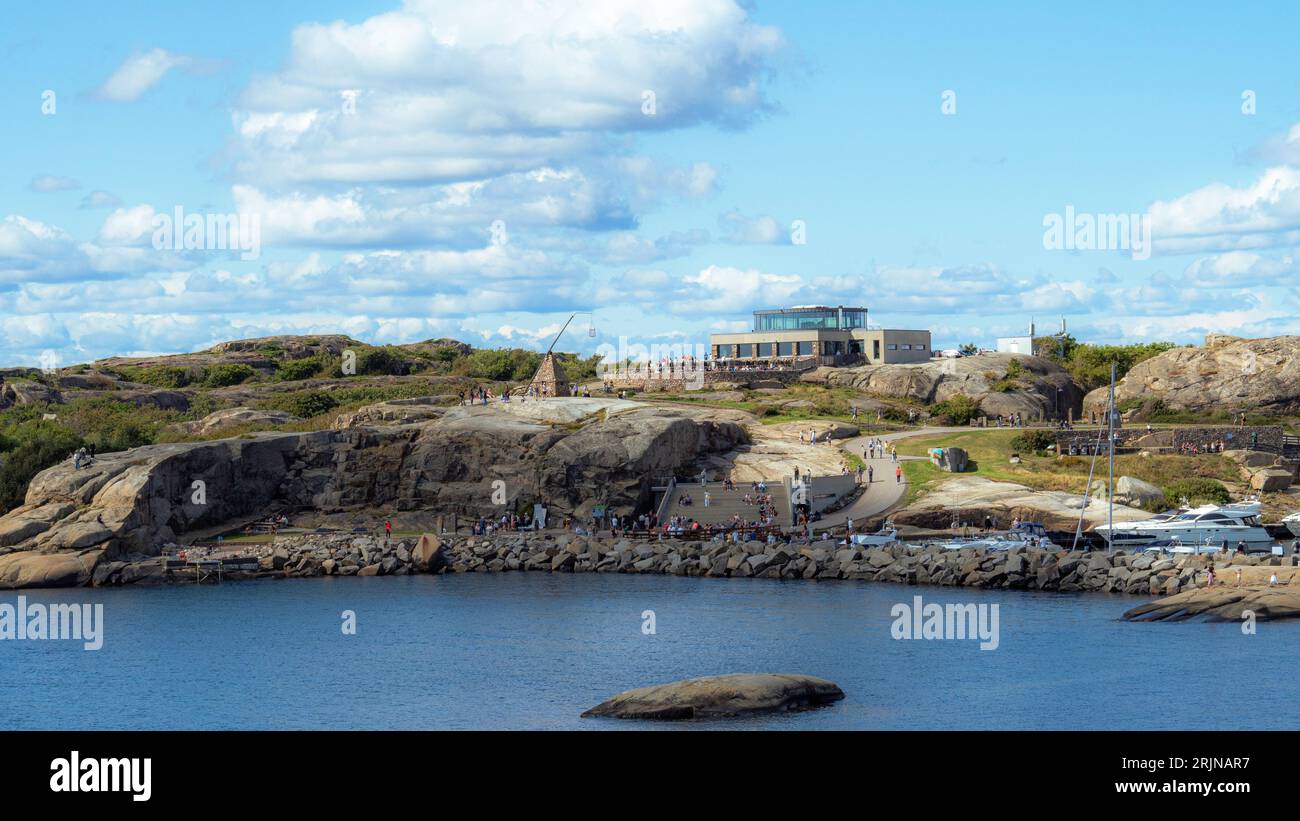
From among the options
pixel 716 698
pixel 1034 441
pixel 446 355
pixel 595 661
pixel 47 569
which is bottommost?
pixel 595 661

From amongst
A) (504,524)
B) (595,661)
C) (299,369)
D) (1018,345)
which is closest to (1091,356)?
(1018,345)

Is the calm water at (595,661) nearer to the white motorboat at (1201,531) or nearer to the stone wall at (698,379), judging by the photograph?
the white motorboat at (1201,531)

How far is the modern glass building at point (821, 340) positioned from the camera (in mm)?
122500

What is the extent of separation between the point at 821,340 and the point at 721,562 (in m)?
49.7

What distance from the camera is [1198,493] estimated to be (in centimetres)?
8238

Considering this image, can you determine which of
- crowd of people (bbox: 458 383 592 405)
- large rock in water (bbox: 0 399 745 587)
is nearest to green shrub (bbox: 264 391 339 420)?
crowd of people (bbox: 458 383 592 405)

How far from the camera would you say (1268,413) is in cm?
10031

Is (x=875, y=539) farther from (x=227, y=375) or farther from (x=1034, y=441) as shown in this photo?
(x=227, y=375)

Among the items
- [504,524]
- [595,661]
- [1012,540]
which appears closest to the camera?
[595,661]

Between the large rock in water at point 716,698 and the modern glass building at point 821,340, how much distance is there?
80388mm

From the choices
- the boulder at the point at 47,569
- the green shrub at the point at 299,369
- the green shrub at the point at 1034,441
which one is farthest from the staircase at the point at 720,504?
the green shrub at the point at 299,369

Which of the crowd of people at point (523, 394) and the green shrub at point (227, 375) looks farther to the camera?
the green shrub at point (227, 375)

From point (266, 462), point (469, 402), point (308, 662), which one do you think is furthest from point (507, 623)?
point (469, 402)

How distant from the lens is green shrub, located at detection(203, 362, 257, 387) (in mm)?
145625
